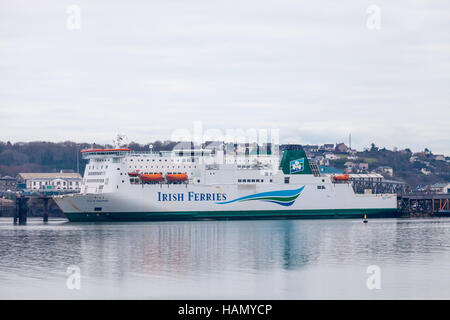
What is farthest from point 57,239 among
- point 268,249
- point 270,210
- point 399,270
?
point 270,210

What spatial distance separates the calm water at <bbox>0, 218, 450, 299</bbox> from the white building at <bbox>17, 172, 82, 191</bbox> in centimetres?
6100

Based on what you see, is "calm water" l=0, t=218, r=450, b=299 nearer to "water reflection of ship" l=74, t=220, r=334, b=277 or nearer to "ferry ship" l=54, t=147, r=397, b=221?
"water reflection of ship" l=74, t=220, r=334, b=277

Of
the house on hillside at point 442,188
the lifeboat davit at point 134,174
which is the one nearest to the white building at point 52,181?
the lifeboat davit at point 134,174

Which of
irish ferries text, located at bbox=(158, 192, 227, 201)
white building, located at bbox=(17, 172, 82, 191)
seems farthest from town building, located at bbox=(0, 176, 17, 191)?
irish ferries text, located at bbox=(158, 192, 227, 201)

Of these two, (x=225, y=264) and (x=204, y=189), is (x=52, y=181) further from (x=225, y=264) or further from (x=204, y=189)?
(x=225, y=264)

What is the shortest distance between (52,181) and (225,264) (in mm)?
81810

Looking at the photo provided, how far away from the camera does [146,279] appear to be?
945 inches

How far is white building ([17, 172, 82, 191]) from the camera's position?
10406 cm

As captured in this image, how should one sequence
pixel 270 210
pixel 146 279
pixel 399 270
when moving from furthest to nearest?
pixel 270 210, pixel 399 270, pixel 146 279

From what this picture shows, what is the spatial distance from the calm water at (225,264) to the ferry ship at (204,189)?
10.6 metres

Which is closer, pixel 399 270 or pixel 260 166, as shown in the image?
pixel 399 270
